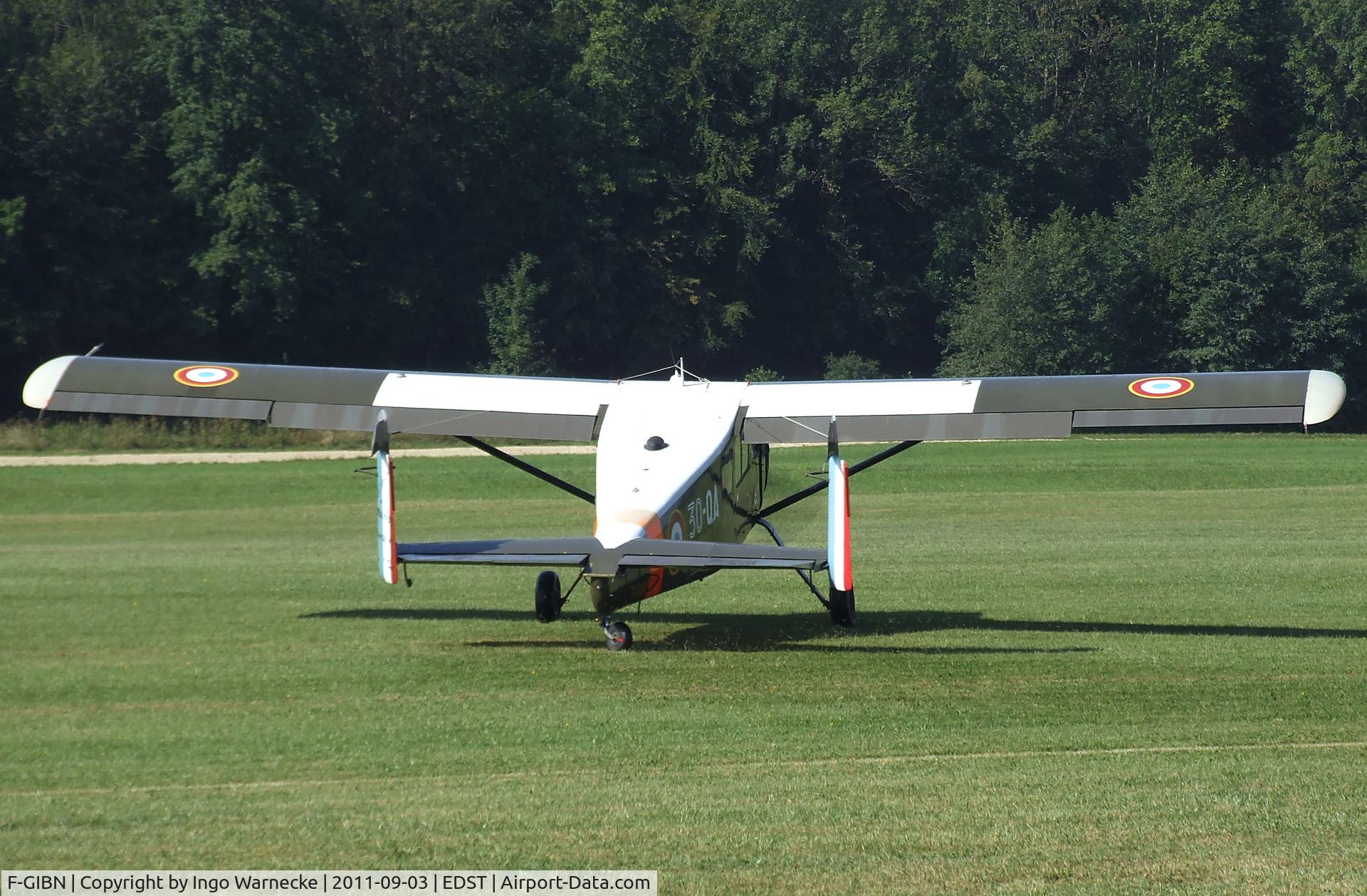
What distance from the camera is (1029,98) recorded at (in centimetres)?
6712

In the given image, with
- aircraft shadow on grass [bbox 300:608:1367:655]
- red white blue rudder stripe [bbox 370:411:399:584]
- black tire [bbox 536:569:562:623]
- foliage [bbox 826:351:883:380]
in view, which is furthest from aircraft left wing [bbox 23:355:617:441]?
foliage [bbox 826:351:883:380]

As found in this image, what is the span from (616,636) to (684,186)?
48950 millimetres

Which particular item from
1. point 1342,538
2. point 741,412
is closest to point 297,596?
point 741,412

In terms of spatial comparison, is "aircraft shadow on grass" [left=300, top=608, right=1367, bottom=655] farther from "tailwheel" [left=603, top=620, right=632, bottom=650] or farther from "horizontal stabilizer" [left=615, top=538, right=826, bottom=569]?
"horizontal stabilizer" [left=615, top=538, right=826, bottom=569]

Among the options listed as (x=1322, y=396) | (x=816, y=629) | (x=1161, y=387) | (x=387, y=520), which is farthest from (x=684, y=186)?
→ (x=387, y=520)

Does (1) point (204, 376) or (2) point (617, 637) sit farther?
(1) point (204, 376)

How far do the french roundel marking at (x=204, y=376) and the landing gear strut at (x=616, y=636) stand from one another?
5248 mm

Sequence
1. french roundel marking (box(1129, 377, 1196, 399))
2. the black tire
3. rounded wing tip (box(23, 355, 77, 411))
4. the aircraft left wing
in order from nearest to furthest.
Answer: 1. the black tire
2. french roundel marking (box(1129, 377, 1196, 399))
3. the aircraft left wing
4. rounded wing tip (box(23, 355, 77, 411))

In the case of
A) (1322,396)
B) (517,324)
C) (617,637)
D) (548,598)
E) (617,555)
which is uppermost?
(1322,396)

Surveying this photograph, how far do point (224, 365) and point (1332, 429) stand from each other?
4839 cm

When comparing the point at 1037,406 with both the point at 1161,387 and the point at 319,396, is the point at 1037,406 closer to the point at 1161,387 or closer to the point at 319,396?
the point at 1161,387

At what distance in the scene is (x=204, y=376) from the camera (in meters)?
15.5

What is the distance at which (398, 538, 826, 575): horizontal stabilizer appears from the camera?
11.5 m

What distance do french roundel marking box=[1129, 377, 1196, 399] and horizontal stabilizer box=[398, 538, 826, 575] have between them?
4.07 meters
